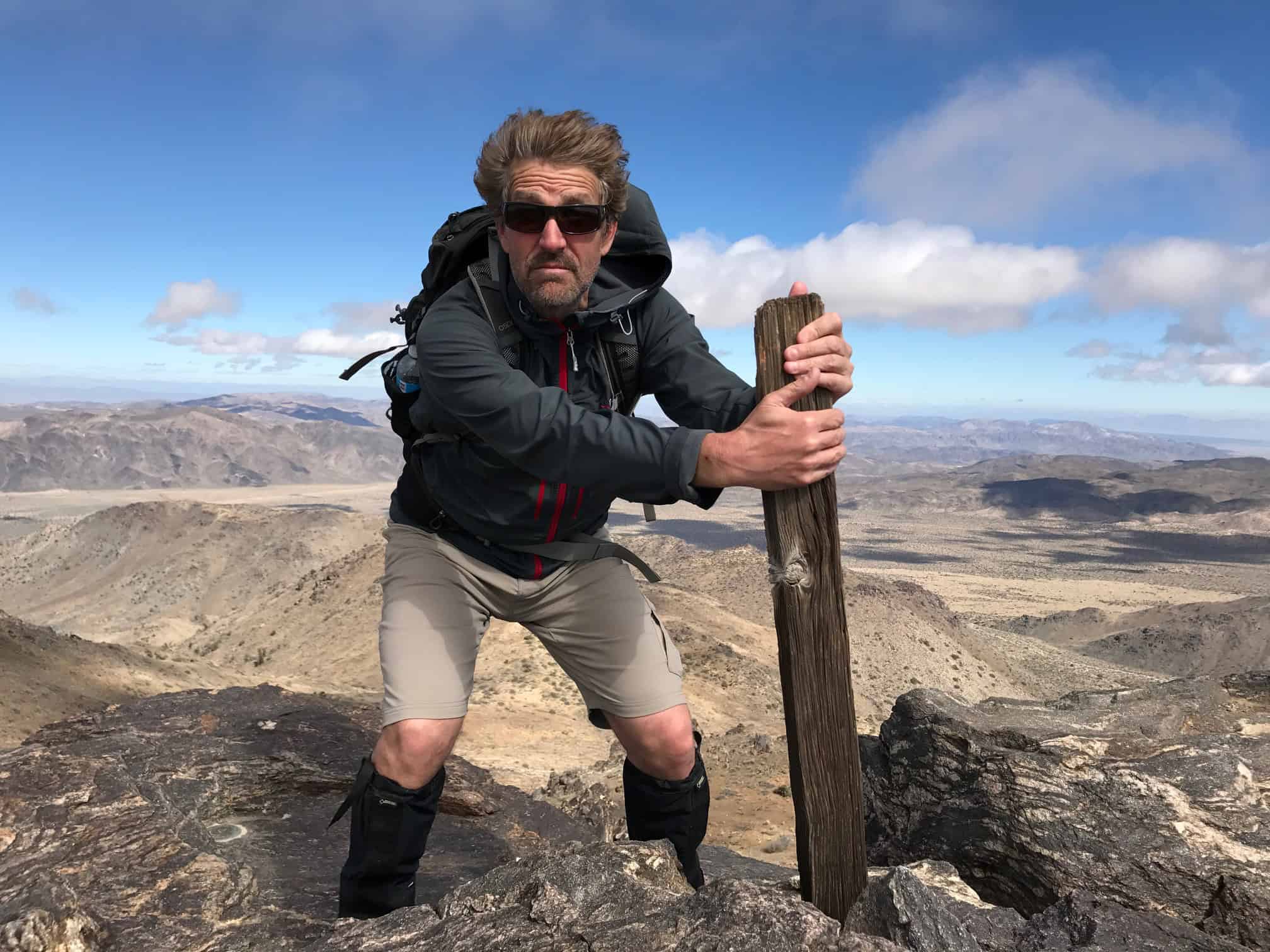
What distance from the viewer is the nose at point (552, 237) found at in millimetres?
2754

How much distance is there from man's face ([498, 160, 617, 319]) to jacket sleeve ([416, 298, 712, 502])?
0.30 metres

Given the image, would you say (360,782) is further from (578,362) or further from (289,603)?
(289,603)

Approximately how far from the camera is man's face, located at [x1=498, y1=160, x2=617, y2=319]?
2777 mm

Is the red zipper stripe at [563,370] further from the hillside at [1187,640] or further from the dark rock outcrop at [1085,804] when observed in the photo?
the hillside at [1187,640]

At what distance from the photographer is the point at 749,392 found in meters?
2.90

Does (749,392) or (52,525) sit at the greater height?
(749,392)

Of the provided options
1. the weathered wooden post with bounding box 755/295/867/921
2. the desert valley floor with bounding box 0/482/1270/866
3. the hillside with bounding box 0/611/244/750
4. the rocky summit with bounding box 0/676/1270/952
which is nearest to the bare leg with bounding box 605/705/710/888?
the rocky summit with bounding box 0/676/1270/952

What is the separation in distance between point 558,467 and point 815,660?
3.36 ft

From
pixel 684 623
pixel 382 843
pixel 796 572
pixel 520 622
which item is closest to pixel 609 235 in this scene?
pixel 796 572

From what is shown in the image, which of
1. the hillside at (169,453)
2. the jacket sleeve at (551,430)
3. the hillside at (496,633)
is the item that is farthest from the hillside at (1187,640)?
the hillside at (169,453)

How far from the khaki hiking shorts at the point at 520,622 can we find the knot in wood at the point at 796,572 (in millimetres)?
732

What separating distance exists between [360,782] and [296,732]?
3.28 meters

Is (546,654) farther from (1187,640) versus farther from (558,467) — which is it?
(1187,640)

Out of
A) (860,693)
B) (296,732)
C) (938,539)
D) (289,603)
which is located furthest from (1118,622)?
(938,539)
